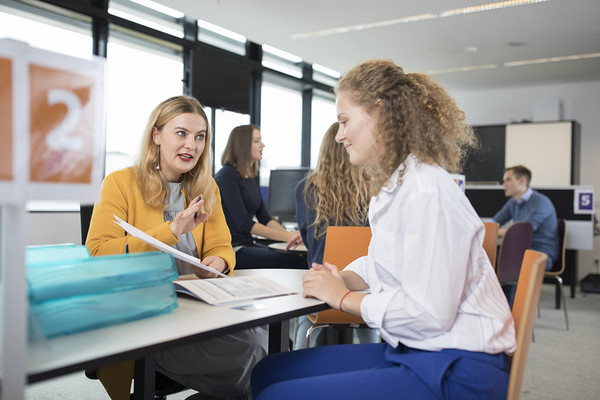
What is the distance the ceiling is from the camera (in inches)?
189

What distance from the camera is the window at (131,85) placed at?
4793 mm

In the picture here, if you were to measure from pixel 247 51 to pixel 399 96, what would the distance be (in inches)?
221

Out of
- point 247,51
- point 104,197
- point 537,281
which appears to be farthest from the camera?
point 247,51

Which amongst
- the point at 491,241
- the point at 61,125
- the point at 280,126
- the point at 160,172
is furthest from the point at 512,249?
the point at 280,126

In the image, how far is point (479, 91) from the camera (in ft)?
28.4

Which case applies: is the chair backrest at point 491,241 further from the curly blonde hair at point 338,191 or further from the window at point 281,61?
the window at point 281,61

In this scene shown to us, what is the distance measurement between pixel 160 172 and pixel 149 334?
1032mm

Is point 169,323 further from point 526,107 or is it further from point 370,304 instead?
point 526,107

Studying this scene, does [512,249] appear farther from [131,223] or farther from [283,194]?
[131,223]

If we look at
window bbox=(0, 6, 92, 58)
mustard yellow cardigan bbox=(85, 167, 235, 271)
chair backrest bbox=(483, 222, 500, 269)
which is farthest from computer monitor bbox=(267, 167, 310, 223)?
mustard yellow cardigan bbox=(85, 167, 235, 271)

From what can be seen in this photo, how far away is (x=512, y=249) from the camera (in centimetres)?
357

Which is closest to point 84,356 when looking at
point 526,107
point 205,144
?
point 205,144

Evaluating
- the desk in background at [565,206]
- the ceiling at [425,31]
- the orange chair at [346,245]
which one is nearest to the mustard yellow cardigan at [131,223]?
the orange chair at [346,245]

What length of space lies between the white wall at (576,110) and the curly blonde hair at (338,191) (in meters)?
6.20
